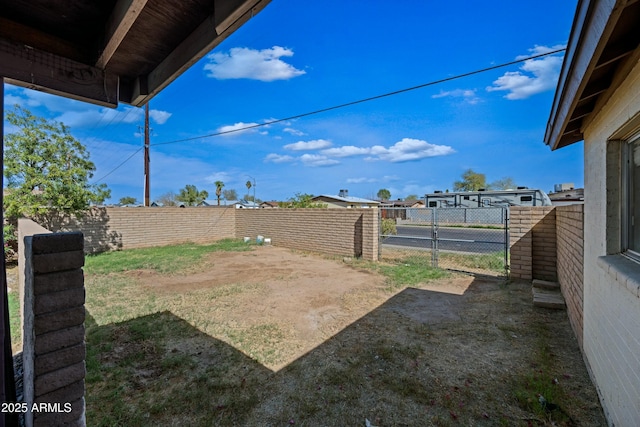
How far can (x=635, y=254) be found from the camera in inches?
69.9

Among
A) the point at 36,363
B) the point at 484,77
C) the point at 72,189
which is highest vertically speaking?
the point at 484,77

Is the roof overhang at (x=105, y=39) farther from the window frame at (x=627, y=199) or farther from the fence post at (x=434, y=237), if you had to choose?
the fence post at (x=434, y=237)

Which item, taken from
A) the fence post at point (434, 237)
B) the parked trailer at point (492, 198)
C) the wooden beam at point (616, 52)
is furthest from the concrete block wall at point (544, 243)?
the parked trailer at point (492, 198)

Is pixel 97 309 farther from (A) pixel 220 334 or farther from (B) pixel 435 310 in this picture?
(B) pixel 435 310

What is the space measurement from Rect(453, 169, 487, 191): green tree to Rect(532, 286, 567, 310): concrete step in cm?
3288

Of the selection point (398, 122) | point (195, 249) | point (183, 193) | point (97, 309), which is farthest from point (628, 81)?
point (183, 193)

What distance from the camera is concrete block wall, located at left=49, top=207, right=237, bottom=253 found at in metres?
9.37

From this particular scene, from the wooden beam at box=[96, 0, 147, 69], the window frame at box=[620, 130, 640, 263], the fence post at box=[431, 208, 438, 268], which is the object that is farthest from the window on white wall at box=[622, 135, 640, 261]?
the fence post at box=[431, 208, 438, 268]

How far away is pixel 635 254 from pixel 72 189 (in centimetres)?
1123

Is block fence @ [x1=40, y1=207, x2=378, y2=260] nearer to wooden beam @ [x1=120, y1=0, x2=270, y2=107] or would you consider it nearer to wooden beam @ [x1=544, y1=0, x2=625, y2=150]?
wooden beam @ [x1=544, y1=0, x2=625, y2=150]

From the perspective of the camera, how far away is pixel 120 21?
1337mm

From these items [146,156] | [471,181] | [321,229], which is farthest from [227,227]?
[471,181]

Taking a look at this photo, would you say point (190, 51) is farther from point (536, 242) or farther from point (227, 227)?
point (227, 227)

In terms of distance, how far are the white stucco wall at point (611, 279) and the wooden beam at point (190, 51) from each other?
2.19 m
